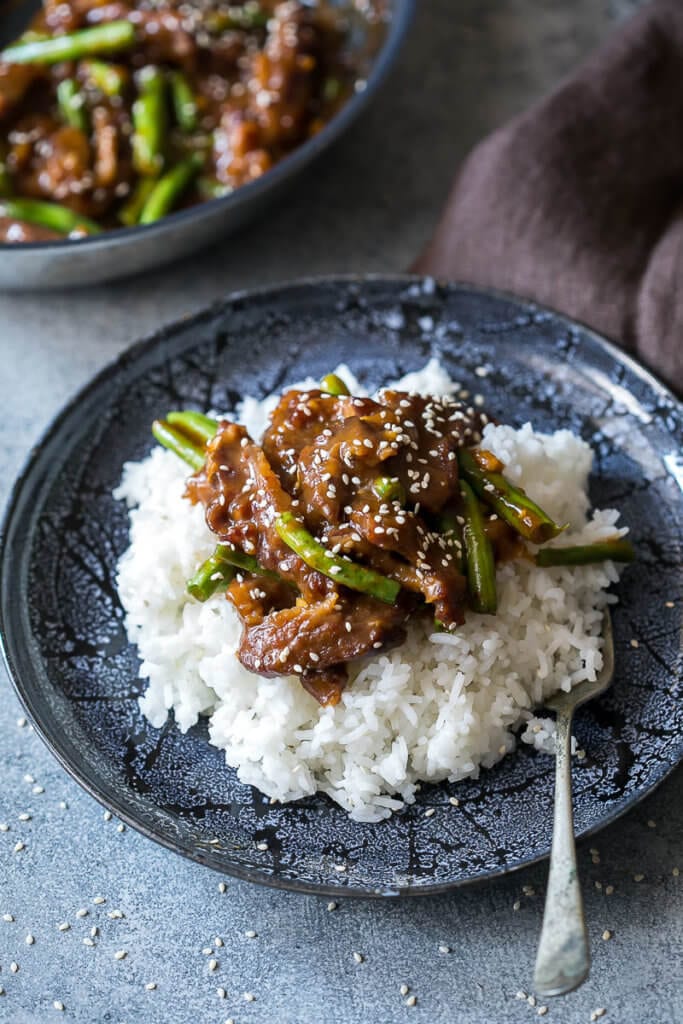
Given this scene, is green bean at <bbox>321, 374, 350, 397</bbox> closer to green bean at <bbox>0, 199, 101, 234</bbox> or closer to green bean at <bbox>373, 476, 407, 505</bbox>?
green bean at <bbox>373, 476, 407, 505</bbox>

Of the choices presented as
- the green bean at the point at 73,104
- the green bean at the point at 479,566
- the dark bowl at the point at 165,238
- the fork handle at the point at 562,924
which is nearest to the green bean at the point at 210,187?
the dark bowl at the point at 165,238

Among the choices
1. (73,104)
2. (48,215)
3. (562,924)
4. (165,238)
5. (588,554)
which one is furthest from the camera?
(73,104)

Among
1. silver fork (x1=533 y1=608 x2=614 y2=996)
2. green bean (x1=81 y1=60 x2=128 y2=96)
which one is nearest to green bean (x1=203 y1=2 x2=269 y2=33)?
green bean (x1=81 y1=60 x2=128 y2=96)

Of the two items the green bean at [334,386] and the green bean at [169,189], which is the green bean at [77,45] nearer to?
the green bean at [169,189]

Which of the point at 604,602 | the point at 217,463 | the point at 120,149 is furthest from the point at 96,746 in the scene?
the point at 120,149

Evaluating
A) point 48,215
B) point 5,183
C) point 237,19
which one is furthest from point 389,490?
point 237,19

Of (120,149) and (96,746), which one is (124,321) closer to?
(120,149)

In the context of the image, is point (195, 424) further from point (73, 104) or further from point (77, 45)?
point (77, 45)
